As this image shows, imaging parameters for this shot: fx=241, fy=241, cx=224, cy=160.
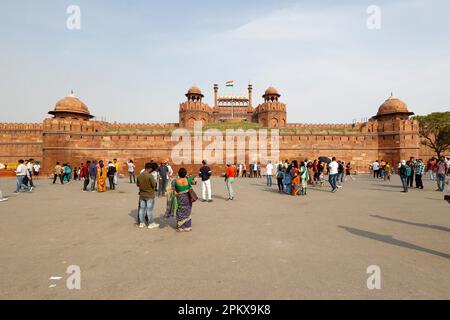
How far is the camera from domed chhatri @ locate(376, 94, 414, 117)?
28.7m

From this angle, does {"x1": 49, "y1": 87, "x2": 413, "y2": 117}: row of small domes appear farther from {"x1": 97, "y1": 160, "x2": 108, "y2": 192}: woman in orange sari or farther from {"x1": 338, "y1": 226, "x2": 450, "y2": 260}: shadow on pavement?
{"x1": 338, "y1": 226, "x2": 450, "y2": 260}: shadow on pavement

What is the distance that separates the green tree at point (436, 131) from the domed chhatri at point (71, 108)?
42411mm

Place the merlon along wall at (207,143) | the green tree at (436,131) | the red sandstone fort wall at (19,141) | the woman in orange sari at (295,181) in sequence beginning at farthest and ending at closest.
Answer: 1. the red sandstone fort wall at (19,141)
2. the green tree at (436,131)
3. the merlon along wall at (207,143)
4. the woman in orange sari at (295,181)

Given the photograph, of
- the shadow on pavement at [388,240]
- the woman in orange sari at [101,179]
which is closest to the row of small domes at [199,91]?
the woman in orange sari at [101,179]

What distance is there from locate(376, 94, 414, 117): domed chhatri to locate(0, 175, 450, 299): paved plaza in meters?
28.1

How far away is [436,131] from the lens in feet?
97.9

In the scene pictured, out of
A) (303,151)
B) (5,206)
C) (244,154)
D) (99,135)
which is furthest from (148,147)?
(5,206)

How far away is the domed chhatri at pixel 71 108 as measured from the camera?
93.5 feet

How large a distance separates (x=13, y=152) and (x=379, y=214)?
3950 centimetres

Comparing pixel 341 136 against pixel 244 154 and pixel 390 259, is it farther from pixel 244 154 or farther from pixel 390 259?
pixel 390 259

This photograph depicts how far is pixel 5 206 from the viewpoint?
686 cm

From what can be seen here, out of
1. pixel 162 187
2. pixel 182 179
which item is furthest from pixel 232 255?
pixel 162 187

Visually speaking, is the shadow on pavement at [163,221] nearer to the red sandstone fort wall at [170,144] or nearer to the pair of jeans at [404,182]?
the pair of jeans at [404,182]

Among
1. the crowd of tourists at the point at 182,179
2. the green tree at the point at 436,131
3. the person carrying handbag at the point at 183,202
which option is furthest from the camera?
the green tree at the point at 436,131
